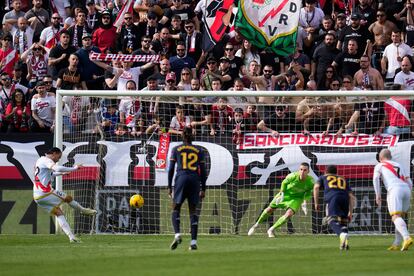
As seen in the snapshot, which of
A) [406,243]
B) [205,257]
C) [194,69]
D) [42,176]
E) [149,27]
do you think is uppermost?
[149,27]

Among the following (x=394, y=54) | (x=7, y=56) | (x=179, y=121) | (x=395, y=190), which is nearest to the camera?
Result: (x=395, y=190)

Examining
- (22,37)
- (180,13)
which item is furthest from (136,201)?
(22,37)

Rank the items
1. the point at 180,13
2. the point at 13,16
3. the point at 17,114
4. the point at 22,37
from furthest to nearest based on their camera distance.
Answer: the point at 13,16 → the point at 22,37 → the point at 180,13 → the point at 17,114

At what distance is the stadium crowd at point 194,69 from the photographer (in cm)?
2559

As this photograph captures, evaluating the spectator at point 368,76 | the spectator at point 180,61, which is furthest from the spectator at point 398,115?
the spectator at point 180,61

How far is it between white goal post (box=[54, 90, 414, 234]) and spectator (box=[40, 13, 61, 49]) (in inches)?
191

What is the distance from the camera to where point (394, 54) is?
27562 millimetres

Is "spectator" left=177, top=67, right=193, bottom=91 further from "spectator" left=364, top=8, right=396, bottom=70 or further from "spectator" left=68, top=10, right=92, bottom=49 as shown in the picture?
"spectator" left=364, top=8, right=396, bottom=70

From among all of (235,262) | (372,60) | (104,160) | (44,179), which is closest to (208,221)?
(104,160)

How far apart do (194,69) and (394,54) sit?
4.93 meters

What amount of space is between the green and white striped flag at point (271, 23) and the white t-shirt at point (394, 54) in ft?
8.54

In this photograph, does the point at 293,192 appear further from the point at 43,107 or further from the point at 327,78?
the point at 43,107

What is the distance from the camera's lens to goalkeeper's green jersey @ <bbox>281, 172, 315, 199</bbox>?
24688mm

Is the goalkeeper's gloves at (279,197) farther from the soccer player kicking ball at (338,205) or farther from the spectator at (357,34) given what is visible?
the spectator at (357,34)
